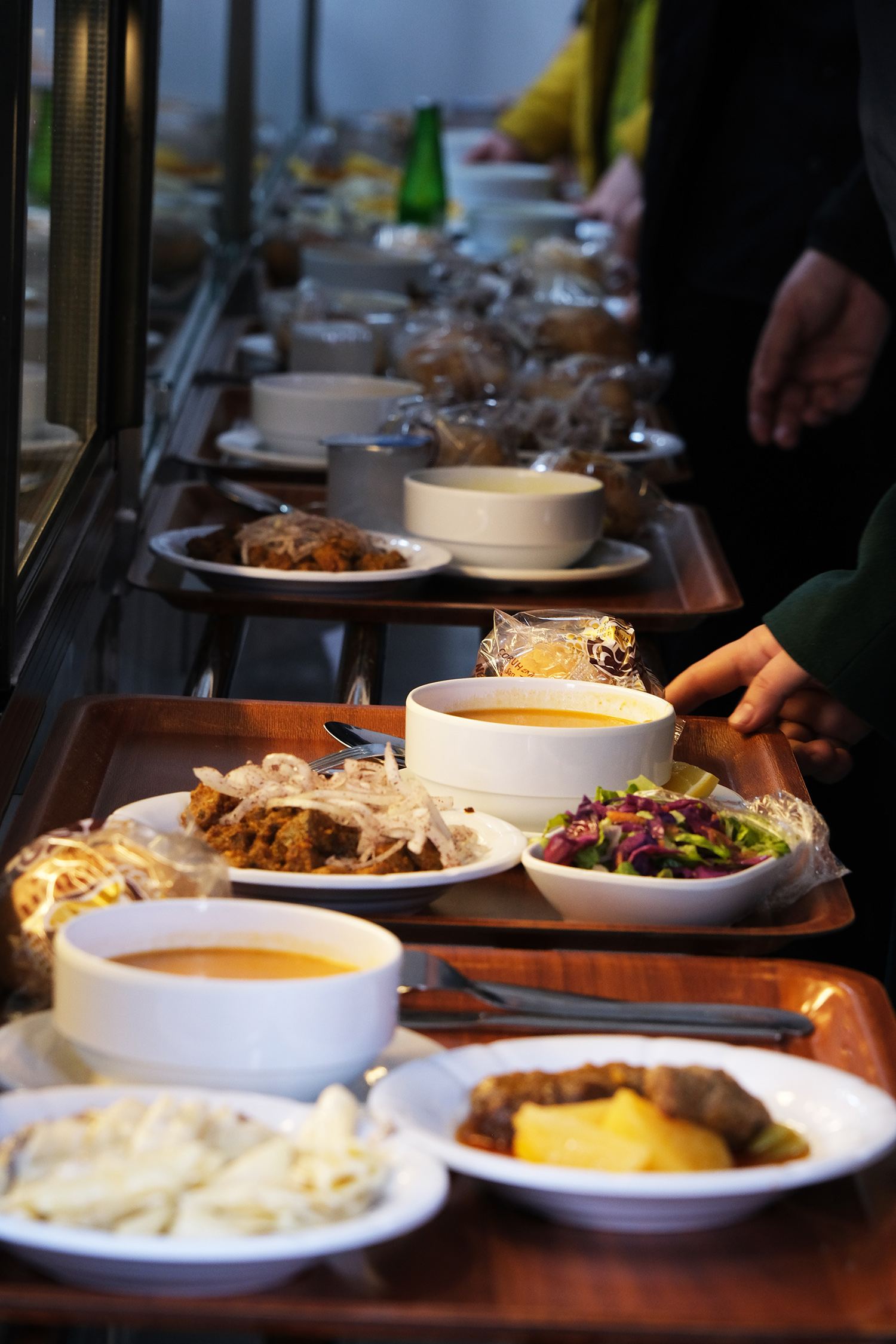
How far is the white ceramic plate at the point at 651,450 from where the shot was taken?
6.57 feet

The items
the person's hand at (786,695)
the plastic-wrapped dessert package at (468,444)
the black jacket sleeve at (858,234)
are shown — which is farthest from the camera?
the black jacket sleeve at (858,234)

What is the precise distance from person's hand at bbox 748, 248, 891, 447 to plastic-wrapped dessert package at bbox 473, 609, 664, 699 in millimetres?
1332

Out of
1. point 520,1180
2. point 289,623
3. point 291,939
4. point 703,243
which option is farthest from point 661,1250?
point 703,243

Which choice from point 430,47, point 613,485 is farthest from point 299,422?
Answer: point 430,47

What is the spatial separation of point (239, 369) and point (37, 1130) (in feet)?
6.86

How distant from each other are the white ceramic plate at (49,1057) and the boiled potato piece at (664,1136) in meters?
0.11

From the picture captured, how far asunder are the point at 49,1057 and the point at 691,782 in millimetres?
503

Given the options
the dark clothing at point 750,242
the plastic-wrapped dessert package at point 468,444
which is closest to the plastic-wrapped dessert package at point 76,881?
the plastic-wrapped dessert package at point 468,444

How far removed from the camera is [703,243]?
3.22 metres

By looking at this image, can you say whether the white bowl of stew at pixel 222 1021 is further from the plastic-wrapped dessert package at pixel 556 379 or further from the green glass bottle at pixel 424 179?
the green glass bottle at pixel 424 179

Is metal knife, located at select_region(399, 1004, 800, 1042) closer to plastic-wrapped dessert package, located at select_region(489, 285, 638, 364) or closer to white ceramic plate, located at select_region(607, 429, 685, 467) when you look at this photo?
white ceramic plate, located at select_region(607, 429, 685, 467)

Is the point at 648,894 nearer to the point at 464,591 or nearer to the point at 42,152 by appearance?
the point at 464,591

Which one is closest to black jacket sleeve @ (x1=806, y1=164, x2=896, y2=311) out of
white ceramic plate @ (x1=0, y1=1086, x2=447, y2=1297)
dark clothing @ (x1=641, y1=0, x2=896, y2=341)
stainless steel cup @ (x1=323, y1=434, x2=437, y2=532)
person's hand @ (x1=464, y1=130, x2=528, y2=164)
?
dark clothing @ (x1=641, y1=0, x2=896, y2=341)

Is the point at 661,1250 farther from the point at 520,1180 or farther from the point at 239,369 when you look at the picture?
the point at 239,369
